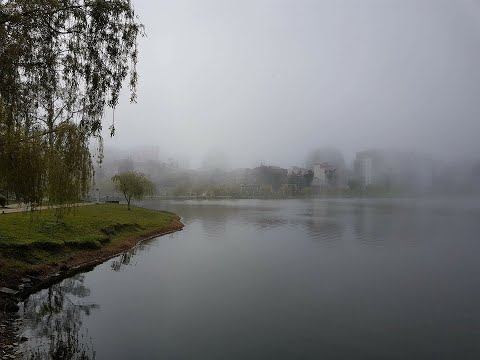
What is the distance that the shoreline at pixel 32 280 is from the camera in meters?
13.1

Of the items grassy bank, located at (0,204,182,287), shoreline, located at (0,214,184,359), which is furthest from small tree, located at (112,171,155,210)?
shoreline, located at (0,214,184,359)

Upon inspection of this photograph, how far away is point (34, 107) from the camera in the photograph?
41.7 feet

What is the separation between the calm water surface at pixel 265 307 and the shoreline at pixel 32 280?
1.89ft

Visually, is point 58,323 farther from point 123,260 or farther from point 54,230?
point 54,230

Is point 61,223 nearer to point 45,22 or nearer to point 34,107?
point 34,107

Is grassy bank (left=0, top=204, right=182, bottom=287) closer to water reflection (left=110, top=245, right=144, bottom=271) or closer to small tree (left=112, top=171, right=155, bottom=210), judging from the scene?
water reflection (left=110, top=245, right=144, bottom=271)

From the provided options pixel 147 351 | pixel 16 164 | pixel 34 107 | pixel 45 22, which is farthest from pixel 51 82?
pixel 147 351

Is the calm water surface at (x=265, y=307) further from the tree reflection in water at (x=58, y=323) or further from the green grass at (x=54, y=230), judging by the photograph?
the green grass at (x=54, y=230)

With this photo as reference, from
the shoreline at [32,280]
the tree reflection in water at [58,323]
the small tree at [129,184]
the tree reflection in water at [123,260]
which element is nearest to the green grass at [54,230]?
the shoreline at [32,280]

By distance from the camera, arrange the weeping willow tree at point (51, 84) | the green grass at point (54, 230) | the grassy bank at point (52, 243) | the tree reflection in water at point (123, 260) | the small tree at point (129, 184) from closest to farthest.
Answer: the weeping willow tree at point (51, 84) → the grassy bank at point (52, 243) → the green grass at point (54, 230) → the tree reflection in water at point (123, 260) → the small tree at point (129, 184)

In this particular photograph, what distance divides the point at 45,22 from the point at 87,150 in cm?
444

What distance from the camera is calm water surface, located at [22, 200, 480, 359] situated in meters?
13.7

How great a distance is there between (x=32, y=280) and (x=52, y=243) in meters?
6.16

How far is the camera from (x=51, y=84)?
1270 centimetres
